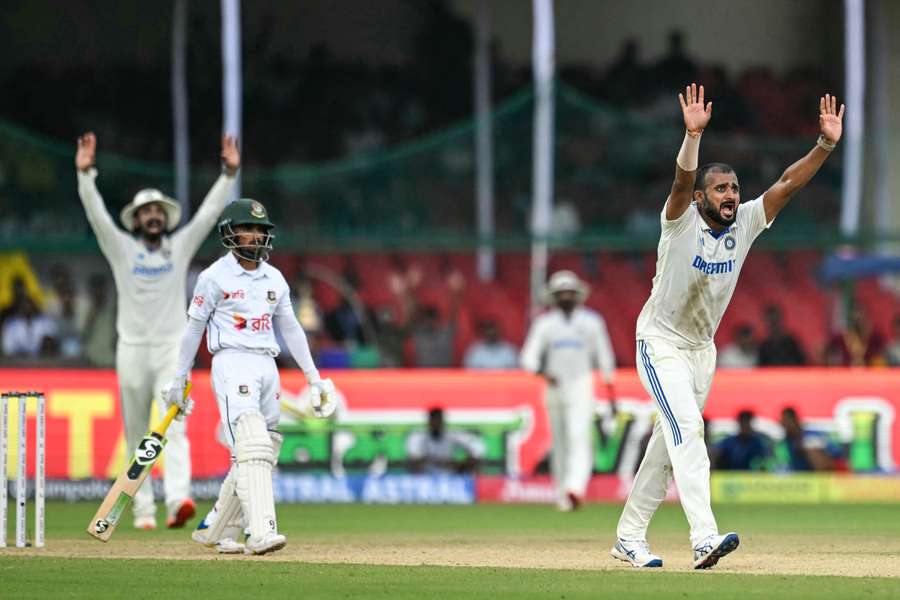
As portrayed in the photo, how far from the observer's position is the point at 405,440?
1956cm

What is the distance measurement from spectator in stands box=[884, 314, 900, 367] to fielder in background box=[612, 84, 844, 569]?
10.3 metres

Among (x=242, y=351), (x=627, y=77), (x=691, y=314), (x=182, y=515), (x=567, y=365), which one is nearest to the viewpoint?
(x=691, y=314)

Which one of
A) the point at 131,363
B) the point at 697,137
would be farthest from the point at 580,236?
the point at 697,137

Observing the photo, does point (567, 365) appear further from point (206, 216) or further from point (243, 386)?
point (243, 386)

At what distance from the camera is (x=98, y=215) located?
14148 mm

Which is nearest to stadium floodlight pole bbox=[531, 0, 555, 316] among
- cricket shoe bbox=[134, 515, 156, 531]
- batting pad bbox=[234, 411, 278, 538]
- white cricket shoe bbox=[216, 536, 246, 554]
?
cricket shoe bbox=[134, 515, 156, 531]

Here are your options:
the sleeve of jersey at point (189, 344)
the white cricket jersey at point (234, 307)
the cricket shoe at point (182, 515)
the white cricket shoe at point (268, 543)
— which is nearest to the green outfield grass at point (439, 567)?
the white cricket shoe at point (268, 543)

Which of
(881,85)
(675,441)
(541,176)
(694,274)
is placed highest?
(881,85)

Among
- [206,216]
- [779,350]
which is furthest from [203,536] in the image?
[779,350]

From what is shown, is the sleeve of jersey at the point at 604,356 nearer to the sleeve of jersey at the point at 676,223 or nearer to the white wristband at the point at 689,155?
the sleeve of jersey at the point at 676,223

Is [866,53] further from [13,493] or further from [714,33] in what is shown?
[13,493]

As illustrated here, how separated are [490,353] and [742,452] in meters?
2.93

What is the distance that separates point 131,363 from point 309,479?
209 inches

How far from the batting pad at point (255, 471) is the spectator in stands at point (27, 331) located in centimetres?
919
